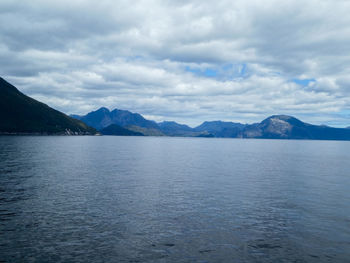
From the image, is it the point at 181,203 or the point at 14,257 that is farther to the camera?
the point at 181,203

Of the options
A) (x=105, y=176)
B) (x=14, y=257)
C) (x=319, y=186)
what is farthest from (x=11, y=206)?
(x=319, y=186)

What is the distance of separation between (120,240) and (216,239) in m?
10.9

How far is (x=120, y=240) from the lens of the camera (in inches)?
1125

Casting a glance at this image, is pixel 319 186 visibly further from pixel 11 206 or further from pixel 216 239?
pixel 11 206

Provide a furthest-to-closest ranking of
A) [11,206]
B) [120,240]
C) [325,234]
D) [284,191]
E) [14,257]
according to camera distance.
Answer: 1. [284,191]
2. [11,206]
3. [325,234]
4. [120,240]
5. [14,257]

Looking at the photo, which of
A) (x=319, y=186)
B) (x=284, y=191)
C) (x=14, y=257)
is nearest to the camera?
(x=14, y=257)

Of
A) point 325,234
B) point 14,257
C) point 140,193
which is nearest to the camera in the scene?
point 14,257

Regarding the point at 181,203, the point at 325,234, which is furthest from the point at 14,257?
the point at 325,234

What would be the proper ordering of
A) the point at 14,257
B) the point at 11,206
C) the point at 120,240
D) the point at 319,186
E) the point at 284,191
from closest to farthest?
the point at 14,257, the point at 120,240, the point at 11,206, the point at 284,191, the point at 319,186

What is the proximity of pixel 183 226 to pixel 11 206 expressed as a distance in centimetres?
2695

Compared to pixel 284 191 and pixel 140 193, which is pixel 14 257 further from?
pixel 284 191

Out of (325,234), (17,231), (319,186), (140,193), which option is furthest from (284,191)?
(17,231)

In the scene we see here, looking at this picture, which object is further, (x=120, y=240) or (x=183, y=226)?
(x=183, y=226)

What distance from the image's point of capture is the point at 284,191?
5672 cm
